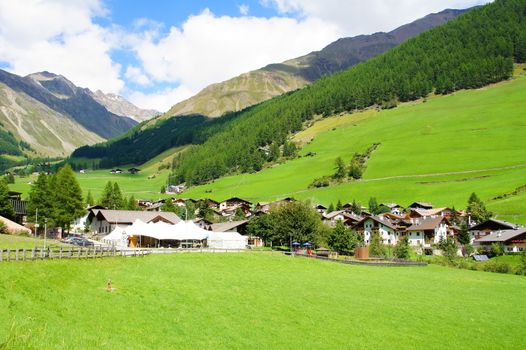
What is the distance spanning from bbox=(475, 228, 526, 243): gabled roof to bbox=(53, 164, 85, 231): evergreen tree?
79.7 metres

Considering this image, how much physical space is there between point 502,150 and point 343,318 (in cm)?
14940

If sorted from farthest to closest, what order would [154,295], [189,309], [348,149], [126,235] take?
[348,149] → [126,235] → [154,295] → [189,309]

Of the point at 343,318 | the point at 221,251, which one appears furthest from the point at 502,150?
the point at 343,318

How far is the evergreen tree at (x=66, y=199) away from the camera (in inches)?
3383

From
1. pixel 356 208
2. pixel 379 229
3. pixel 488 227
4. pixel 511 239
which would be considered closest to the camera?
pixel 511 239

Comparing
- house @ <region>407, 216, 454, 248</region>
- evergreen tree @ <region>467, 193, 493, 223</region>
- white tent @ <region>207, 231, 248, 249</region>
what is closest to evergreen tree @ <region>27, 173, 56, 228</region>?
white tent @ <region>207, 231, 248, 249</region>

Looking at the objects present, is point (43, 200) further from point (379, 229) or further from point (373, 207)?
point (373, 207)

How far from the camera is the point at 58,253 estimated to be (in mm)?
40406

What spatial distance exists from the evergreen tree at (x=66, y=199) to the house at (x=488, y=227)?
82.8 m

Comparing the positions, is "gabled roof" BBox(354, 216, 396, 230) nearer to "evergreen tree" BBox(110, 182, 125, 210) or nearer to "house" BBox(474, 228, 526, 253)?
"house" BBox(474, 228, 526, 253)

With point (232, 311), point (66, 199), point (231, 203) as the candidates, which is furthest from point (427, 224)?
point (232, 311)

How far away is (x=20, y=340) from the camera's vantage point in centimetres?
1221

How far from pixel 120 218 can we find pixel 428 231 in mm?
71343

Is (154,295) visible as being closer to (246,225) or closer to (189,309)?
(189,309)
